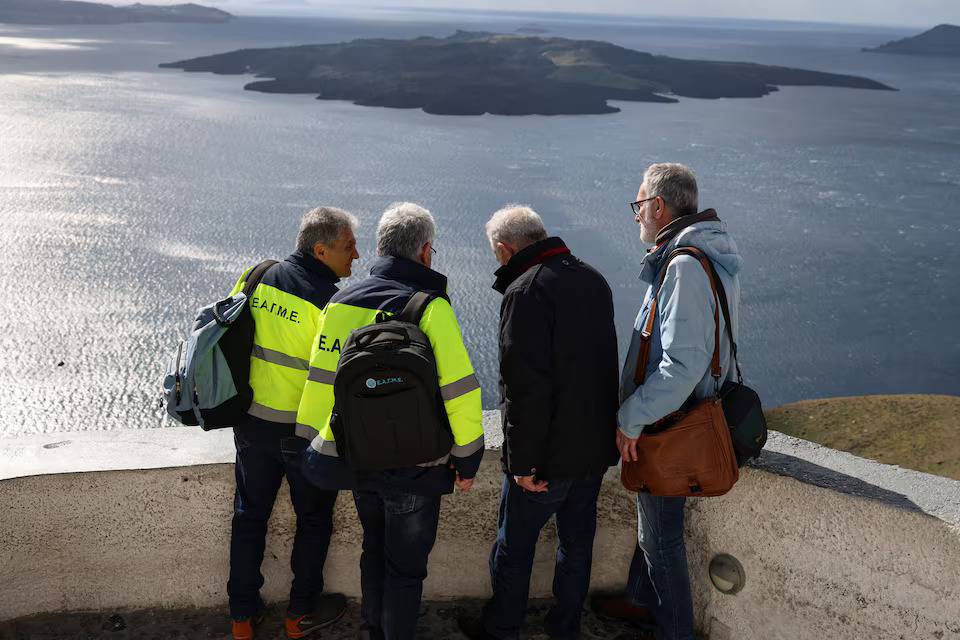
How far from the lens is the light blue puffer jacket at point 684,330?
178 cm

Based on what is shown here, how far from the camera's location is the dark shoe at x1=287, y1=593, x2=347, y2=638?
213 centimetres

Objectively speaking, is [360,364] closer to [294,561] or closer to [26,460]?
[294,561]

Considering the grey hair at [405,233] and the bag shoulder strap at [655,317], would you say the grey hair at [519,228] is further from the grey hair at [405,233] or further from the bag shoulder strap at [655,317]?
the bag shoulder strap at [655,317]

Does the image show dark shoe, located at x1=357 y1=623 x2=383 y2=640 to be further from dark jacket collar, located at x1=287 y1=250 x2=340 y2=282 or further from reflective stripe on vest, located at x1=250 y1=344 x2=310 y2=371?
dark jacket collar, located at x1=287 y1=250 x2=340 y2=282

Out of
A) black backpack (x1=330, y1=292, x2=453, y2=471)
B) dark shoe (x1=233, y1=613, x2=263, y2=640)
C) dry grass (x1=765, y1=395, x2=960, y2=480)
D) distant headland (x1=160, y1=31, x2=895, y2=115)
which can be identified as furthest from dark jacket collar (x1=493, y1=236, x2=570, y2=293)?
distant headland (x1=160, y1=31, x2=895, y2=115)

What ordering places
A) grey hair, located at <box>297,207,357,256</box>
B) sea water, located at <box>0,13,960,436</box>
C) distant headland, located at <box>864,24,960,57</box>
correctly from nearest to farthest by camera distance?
grey hair, located at <box>297,207,357,256</box>, sea water, located at <box>0,13,960,436</box>, distant headland, located at <box>864,24,960,57</box>

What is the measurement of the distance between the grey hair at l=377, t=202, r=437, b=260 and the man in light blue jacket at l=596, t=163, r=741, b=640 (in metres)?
0.51

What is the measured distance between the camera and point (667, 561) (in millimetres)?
1977

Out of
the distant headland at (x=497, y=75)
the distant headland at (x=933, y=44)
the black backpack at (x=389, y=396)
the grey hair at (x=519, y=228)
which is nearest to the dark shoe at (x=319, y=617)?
the black backpack at (x=389, y=396)

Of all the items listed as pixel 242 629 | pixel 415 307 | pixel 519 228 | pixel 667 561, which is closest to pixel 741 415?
pixel 667 561

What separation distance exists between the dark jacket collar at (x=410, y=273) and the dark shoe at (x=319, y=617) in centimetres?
95

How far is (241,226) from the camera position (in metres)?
19.9

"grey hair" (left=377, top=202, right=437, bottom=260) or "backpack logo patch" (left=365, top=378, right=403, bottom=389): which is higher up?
"grey hair" (left=377, top=202, right=437, bottom=260)

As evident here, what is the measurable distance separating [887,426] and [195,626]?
11452mm
